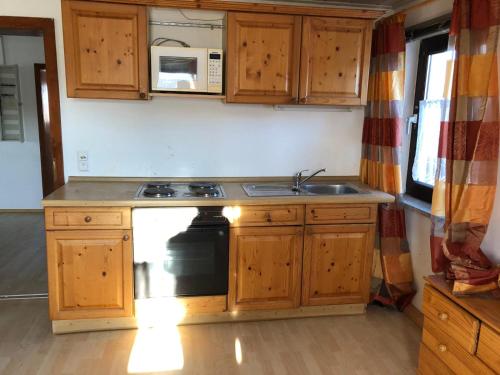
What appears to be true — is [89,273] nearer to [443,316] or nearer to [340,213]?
[340,213]

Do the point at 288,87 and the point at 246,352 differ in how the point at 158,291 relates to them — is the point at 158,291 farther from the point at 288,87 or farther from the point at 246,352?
the point at 288,87

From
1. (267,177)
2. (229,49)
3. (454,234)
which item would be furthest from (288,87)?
(454,234)

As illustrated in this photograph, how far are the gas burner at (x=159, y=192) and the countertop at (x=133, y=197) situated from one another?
9 centimetres

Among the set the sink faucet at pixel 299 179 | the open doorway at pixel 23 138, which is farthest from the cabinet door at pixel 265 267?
the open doorway at pixel 23 138

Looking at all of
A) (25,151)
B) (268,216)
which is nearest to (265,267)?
(268,216)

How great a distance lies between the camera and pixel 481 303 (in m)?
1.78

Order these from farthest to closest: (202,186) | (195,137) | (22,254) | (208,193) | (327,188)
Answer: (22,254) → (327,188) → (195,137) → (202,186) → (208,193)

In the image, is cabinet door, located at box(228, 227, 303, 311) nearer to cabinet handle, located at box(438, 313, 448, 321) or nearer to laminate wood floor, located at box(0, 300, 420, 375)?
laminate wood floor, located at box(0, 300, 420, 375)

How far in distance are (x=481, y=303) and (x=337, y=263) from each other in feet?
3.48

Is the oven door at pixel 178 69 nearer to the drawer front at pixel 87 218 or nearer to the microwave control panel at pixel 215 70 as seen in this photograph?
the microwave control panel at pixel 215 70

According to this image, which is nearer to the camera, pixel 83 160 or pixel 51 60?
pixel 51 60

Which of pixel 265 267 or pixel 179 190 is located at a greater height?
pixel 179 190

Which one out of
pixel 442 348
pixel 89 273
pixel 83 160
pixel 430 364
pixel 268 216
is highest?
pixel 83 160

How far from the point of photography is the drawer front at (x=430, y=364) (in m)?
1.92
